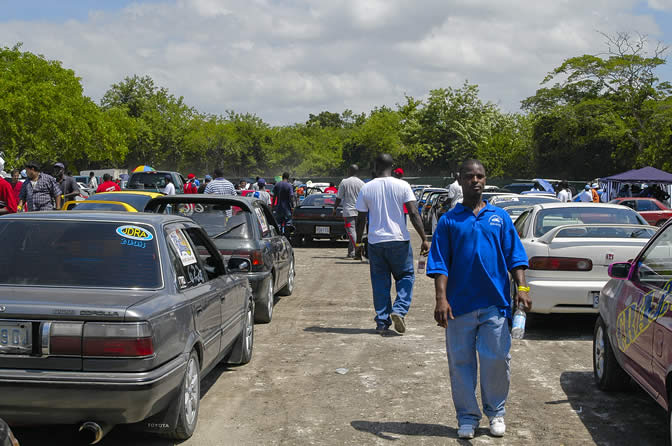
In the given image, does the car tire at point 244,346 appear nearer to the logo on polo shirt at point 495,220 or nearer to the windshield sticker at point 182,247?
the windshield sticker at point 182,247

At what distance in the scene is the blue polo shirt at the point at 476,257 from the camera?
4816 mm

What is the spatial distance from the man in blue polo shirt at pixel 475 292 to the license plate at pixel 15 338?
8.22ft

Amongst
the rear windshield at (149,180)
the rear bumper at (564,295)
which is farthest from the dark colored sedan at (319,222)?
the rear bumper at (564,295)

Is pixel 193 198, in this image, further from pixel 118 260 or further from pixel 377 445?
pixel 377 445

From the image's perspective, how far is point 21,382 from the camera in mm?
3953

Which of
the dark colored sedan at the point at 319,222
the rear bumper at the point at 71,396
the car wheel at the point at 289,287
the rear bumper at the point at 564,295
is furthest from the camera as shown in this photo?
the dark colored sedan at the point at 319,222

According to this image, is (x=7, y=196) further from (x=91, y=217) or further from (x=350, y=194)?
(x=91, y=217)

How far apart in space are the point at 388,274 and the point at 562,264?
1946mm

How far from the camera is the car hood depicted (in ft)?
13.2

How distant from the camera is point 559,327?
29.6 feet

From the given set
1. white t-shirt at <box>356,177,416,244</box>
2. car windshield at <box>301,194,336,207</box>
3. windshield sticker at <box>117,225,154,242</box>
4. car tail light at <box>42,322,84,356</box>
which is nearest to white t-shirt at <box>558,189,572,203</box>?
car windshield at <box>301,194,336,207</box>

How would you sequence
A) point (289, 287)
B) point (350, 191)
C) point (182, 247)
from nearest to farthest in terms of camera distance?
point (182, 247)
point (289, 287)
point (350, 191)

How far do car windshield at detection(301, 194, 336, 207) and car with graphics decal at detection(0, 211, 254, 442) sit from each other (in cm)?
1481

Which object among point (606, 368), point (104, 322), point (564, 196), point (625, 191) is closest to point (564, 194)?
point (564, 196)
